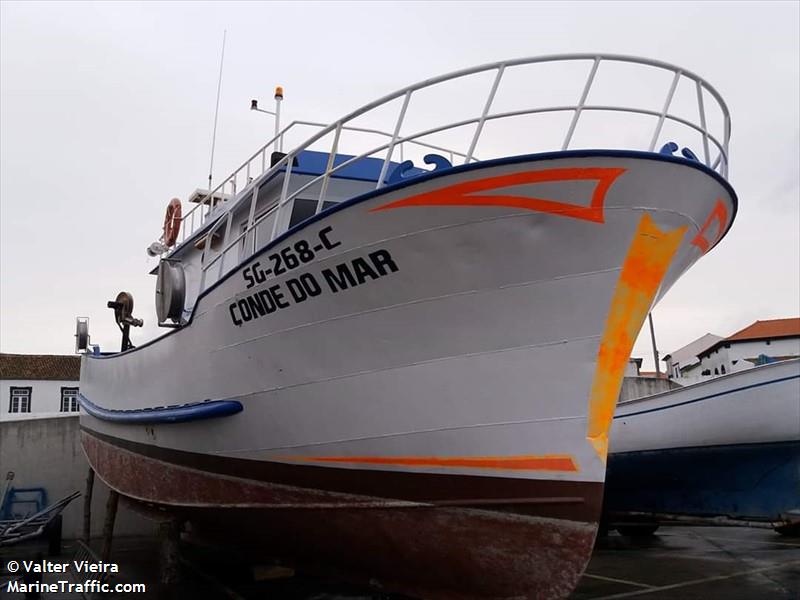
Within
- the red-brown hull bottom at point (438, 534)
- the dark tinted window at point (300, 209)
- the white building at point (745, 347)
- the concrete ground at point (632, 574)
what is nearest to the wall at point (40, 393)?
the concrete ground at point (632, 574)

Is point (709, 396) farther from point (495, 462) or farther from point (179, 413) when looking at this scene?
point (179, 413)

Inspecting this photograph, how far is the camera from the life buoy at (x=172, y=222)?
28.6 feet

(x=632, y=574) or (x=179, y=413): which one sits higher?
(x=179, y=413)

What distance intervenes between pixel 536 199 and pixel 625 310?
957 millimetres

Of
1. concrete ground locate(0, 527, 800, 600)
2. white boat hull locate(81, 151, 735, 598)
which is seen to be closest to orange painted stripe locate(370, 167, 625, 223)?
white boat hull locate(81, 151, 735, 598)

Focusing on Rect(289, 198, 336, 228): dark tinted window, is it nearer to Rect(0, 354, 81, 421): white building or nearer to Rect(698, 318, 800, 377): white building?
Rect(0, 354, 81, 421): white building

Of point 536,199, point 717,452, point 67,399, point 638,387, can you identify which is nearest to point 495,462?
point 536,199

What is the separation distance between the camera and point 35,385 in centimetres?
3488

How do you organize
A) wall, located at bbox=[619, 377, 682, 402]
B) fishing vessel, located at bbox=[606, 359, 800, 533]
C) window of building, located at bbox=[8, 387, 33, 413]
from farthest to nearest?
window of building, located at bbox=[8, 387, 33, 413], wall, located at bbox=[619, 377, 682, 402], fishing vessel, located at bbox=[606, 359, 800, 533]

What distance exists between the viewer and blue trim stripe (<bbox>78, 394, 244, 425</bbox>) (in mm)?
5086

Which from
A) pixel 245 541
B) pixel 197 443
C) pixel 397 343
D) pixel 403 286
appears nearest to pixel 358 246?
pixel 403 286

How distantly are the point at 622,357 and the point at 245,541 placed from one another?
386cm

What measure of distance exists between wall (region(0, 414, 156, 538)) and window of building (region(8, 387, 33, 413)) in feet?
83.2

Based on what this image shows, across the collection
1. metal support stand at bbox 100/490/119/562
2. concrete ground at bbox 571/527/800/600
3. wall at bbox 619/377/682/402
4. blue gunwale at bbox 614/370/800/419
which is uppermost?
wall at bbox 619/377/682/402
